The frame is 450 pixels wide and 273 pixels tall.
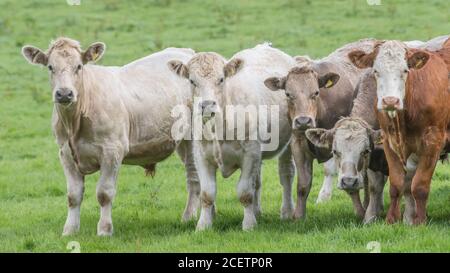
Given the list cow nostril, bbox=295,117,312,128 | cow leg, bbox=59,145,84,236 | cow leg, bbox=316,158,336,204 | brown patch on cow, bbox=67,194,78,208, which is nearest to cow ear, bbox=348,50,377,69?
cow nostril, bbox=295,117,312,128

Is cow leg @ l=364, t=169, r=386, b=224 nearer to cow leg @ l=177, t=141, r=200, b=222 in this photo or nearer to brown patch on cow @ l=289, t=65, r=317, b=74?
brown patch on cow @ l=289, t=65, r=317, b=74

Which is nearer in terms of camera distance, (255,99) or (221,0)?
(255,99)

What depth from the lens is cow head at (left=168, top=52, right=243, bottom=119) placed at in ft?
31.2

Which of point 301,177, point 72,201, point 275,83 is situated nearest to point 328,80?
point 275,83

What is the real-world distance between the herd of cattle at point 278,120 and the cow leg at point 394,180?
12 mm

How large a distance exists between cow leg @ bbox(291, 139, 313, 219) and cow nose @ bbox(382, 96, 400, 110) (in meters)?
1.82

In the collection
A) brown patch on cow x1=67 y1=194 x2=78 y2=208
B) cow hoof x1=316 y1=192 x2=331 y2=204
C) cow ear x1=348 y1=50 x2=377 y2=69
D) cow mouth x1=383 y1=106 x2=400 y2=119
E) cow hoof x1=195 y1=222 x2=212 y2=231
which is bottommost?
cow hoof x1=316 y1=192 x2=331 y2=204

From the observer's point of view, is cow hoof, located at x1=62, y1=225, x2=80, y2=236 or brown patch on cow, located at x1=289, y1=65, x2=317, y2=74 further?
brown patch on cow, located at x1=289, y1=65, x2=317, y2=74

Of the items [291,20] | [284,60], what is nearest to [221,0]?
[291,20]

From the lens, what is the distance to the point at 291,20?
25328 mm

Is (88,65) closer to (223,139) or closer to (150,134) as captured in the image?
(150,134)

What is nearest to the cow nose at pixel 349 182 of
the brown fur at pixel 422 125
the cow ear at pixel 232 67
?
the brown fur at pixel 422 125

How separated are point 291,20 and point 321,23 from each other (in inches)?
39.5

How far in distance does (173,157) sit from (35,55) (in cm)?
642
